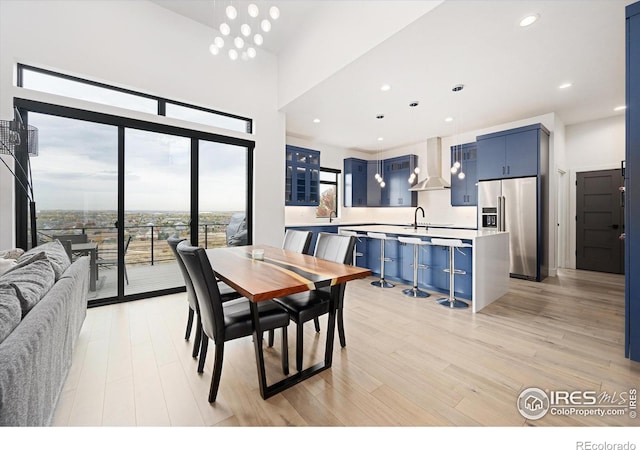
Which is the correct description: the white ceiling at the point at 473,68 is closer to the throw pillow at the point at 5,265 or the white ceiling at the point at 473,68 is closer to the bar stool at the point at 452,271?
the bar stool at the point at 452,271

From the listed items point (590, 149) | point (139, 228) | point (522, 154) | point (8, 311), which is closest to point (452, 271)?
point (522, 154)

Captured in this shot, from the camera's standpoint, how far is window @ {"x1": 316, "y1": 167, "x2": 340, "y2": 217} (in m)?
6.92

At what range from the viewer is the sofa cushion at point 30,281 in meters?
1.33

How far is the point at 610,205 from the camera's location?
16.3ft

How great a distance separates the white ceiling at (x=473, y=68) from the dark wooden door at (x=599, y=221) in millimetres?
1192

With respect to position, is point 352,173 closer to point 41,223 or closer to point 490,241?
point 490,241

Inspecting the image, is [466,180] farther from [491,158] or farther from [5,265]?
[5,265]

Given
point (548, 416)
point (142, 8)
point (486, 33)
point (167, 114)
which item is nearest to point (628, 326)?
point (548, 416)

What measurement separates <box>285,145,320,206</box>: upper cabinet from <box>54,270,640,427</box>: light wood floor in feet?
10.3

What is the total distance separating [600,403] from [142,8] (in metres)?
5.79

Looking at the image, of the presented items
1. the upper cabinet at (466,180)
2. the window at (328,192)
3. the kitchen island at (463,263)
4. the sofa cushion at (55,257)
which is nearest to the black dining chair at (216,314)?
the sofa cushion at (55,257)

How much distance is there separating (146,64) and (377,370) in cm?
435

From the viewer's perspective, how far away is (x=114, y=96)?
130 inches

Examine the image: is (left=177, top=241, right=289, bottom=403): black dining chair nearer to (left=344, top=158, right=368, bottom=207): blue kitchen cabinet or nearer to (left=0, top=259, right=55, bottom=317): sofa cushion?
(left=0, top=259, right=55, bottom=317): sofa cushion
